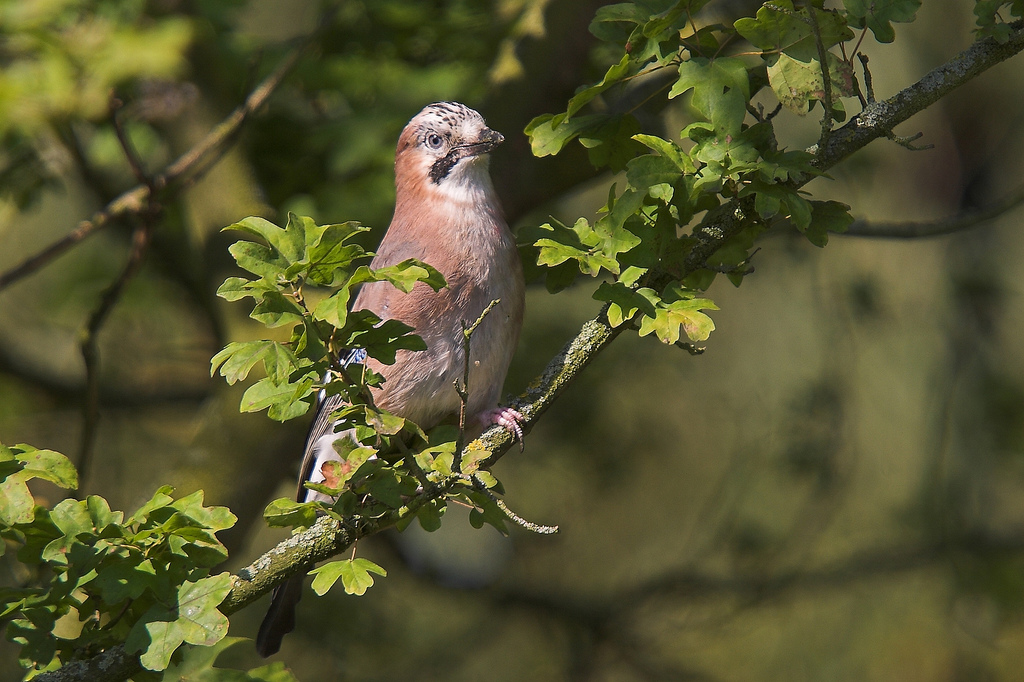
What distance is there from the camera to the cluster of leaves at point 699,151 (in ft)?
7.95

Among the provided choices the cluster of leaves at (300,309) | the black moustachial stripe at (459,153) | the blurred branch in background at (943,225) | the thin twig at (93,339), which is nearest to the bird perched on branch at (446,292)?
the black moustachial stripe at (459,153)

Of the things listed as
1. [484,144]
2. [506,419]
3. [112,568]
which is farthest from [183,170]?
[112,568]

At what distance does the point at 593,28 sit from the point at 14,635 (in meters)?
2.37

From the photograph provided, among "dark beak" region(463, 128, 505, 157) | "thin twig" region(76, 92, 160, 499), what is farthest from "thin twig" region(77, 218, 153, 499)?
"dark beak" region(463, 128, 505, 157)

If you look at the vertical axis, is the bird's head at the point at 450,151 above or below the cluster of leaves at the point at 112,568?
above

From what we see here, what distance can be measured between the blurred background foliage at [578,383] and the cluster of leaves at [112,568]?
1982 mm

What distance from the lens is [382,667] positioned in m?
6.66

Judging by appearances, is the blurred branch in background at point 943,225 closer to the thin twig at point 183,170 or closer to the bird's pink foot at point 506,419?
the bird's pink foot at point 506,419

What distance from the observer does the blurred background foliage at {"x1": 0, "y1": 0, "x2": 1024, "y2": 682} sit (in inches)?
190

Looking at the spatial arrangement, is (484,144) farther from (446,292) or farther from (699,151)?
(699,151)

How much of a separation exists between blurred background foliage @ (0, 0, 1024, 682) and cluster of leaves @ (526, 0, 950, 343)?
1790mm

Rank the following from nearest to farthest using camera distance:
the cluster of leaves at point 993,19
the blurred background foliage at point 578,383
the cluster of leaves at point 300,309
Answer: the cluster of leaves at point 300,309 < the cluster of leaves at point 993,19 < the blurred background foliage at point 578,383

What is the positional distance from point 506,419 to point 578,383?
11.3 ft

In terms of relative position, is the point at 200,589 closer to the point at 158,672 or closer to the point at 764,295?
the point at 158,672
